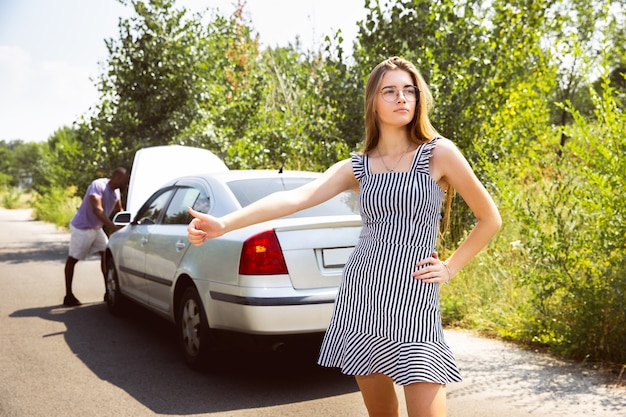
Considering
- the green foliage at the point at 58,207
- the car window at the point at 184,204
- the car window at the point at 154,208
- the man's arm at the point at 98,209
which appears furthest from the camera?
the green foliage at the point at 58,207

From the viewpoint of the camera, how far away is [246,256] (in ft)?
17.0

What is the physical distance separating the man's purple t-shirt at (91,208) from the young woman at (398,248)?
710cm

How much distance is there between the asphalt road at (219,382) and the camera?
4.93 meters

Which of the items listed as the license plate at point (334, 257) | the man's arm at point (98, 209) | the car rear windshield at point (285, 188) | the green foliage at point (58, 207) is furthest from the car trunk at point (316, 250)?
the green foliage at point (58, 207)

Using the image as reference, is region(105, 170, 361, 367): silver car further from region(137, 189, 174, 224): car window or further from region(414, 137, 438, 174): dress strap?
region(414, 137, 438, 174): dress strap

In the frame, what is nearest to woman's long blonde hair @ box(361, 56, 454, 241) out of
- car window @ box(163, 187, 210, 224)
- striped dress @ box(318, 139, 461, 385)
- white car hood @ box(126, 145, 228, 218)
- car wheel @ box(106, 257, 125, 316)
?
striped dress @ box(318, 139, 461, 385)

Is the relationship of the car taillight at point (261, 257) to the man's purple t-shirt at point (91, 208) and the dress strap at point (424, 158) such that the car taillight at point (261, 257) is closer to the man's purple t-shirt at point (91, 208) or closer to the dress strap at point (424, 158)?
the dress strap at point (424, 158)

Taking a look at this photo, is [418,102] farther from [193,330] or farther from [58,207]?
[58,207]

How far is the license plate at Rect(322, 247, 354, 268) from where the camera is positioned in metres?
5.32

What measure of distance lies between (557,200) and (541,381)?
6.07ft

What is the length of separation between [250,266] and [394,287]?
2.58m

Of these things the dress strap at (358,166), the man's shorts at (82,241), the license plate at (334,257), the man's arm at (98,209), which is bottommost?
the man's shorts at (82,241)

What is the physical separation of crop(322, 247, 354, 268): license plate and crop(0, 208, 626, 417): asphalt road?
3.20 feet

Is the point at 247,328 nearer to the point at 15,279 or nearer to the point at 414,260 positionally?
the point at 414,260
